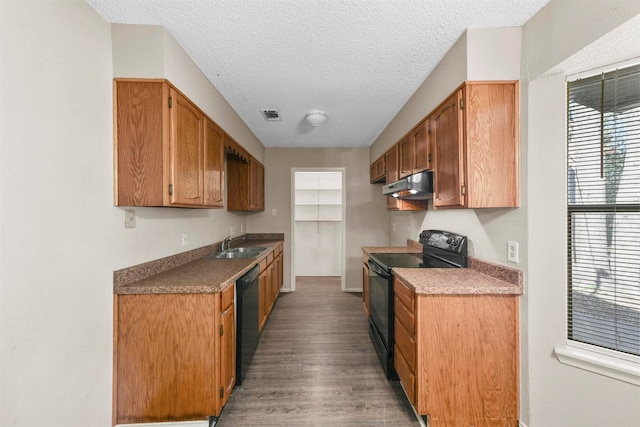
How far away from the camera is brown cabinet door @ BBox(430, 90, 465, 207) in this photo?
1.64 metres

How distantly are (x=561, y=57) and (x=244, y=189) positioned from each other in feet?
10.2

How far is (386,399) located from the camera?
190 centimetres

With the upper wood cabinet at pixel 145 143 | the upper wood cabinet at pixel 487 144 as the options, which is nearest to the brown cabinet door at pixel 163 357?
the upper wood cabinet at pixel 145 143

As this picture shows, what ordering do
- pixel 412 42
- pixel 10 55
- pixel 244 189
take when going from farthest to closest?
pixel 244 189
pixel 412 42
pixel 10 55

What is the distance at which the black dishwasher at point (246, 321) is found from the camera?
1.94m

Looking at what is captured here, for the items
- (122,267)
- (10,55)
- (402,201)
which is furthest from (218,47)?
(402,201)

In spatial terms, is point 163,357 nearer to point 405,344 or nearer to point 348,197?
point 405,344


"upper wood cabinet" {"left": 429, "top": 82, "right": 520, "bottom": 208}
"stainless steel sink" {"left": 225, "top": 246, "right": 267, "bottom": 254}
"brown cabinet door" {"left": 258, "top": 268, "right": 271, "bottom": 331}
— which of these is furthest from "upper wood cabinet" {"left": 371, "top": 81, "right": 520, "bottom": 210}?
"stainless steel sink" {"left": 225, "top": 246, "right": 267, "bottom": 254}

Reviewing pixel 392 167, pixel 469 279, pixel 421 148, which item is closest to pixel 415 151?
pixel 421 148

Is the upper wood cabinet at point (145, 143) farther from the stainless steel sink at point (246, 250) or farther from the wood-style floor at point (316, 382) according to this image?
the wood-style floor at point (316, 382)

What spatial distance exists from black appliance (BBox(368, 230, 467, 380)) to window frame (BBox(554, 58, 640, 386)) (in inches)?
27.5

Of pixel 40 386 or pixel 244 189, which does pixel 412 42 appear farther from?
pixel 40 386

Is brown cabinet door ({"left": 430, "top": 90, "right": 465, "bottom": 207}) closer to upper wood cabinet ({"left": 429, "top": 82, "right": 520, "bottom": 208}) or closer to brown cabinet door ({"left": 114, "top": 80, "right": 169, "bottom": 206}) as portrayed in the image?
upper wood cabinet ({"left": 429, "top": 82, "right": 520, "bottom": 208})

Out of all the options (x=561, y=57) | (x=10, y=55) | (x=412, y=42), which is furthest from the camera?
(x=412, y=42)
